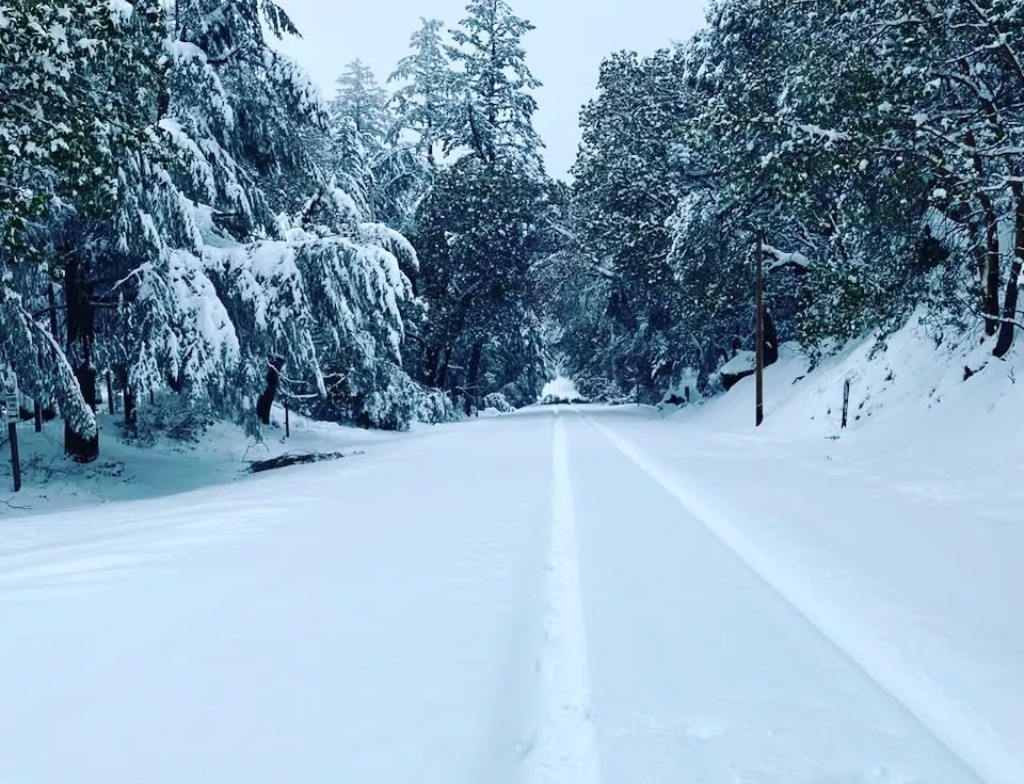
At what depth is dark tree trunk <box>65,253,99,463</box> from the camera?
13258 mm

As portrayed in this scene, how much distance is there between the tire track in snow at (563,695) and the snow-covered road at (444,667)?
0.01 m

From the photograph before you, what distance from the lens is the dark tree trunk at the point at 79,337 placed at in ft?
43.5

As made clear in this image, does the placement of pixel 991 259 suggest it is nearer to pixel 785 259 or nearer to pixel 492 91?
pixel 785 259

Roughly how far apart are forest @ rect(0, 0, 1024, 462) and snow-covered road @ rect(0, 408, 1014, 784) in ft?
20.8

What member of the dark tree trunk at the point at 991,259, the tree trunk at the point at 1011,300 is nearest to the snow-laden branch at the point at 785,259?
the dark tree trunk at the point at 991,259

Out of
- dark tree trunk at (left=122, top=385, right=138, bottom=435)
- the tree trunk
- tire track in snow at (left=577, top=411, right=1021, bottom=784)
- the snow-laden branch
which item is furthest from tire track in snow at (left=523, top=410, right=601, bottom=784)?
the snow-laden branch

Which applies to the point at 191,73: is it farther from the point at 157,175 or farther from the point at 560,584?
the point at 560,584

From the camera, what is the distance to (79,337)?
1355 centimetres

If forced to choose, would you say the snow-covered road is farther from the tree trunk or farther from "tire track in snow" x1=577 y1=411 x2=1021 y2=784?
the tree trunk

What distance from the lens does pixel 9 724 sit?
2.66 meters

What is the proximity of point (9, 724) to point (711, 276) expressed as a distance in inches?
912

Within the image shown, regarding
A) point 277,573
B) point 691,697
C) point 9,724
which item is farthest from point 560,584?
point 9,724

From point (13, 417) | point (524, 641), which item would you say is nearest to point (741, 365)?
point (13, 417)

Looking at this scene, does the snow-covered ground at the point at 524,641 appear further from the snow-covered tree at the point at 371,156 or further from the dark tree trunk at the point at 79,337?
the snow-covered tree at the point at 371,156
